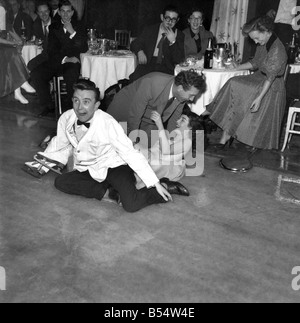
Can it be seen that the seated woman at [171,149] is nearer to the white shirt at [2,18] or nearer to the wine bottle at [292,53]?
the wine bottle at [292,53]

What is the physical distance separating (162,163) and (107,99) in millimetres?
1934

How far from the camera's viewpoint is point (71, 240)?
270cm

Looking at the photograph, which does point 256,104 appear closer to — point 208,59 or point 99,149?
point 208,59

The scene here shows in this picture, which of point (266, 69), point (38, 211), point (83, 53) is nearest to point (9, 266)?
point (38, 211)

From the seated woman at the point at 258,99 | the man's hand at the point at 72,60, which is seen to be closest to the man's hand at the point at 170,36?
the seated woman at the point at 258,99

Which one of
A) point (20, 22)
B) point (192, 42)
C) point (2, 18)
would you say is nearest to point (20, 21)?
point (20, 22)

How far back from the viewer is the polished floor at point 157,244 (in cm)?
225

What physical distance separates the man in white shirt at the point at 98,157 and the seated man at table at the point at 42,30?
2.72 meters

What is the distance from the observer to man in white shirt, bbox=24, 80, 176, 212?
→ 9.87 feet

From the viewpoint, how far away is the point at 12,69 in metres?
5.98

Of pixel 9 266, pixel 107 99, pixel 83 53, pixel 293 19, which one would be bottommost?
pixel 9 266

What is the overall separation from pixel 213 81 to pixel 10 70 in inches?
116

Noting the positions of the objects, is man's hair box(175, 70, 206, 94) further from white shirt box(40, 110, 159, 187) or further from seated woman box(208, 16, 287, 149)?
seated woman box(208, 16, 287, 149)

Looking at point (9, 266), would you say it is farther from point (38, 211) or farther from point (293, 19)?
point (293, 19)
